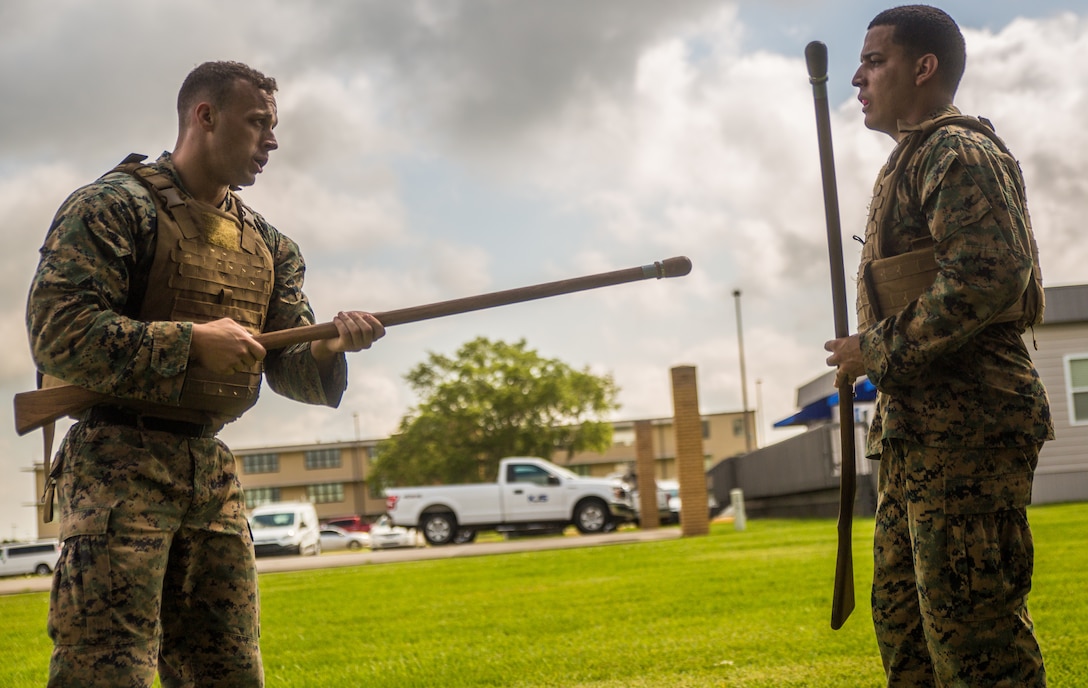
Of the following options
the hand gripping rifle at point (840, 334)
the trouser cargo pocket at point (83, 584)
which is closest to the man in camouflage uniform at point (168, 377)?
the trouser cargo pocket at point (83, 584)

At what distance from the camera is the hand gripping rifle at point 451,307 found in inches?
132

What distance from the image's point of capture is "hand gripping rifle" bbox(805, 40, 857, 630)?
3.70 metres

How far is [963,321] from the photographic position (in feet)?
10.1

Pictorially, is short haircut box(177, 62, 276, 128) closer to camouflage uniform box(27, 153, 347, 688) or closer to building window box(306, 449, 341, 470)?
camouflage uniform box(27, 153, 347, 688)

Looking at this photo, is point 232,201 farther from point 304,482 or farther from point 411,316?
point 304,482

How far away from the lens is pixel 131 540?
3135 millimetres

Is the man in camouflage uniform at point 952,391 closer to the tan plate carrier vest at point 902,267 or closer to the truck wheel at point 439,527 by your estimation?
the tan plate carrier vest at point 902,267

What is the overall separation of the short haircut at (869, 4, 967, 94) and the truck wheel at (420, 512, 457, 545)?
994 inches

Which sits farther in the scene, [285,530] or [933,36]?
[285,530]

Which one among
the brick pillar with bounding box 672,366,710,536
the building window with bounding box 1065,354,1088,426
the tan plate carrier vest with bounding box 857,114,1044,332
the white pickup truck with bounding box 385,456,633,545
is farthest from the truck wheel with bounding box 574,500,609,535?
the tan plate carrier vest with bounding box 857,114,1044,332

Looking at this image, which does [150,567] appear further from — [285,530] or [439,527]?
[285,530]

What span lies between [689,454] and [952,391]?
18214 mm

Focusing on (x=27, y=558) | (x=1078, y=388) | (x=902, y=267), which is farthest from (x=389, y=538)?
(x=902, y=267)

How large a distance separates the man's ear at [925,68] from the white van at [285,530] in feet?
98.8
